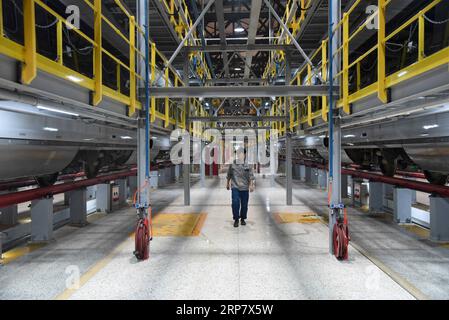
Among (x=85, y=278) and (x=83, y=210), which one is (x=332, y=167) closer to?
(x=85, y=278)

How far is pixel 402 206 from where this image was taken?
682 centimetres

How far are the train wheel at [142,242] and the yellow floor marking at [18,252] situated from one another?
194cm

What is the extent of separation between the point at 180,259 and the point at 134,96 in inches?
105

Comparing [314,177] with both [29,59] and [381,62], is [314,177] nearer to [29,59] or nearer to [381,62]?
[381,62]

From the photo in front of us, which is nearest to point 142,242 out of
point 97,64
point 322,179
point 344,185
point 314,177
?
point 97,64

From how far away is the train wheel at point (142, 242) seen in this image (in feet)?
15.0

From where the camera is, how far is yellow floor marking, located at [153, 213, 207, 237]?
622 cm

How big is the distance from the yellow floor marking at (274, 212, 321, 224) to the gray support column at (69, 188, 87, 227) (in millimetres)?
4524

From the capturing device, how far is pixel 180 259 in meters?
4.67

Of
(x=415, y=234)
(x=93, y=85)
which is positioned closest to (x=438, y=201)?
(x=415, y=234)

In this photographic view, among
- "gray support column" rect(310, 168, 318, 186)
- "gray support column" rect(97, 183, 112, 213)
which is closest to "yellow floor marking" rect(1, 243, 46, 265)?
"gray support column" rect(97, 183, 112, 213)

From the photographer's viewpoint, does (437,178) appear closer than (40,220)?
No

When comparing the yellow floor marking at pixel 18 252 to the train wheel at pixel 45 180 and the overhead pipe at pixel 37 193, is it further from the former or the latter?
the train wheel at pixel 45 180

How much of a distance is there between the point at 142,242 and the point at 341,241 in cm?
302
